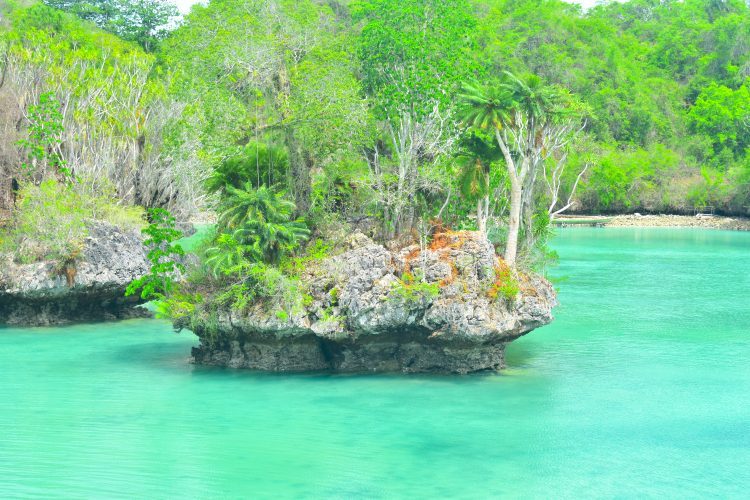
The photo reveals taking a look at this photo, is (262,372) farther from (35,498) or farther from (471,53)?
(471,53)

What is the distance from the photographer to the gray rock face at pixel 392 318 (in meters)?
→ 20.8

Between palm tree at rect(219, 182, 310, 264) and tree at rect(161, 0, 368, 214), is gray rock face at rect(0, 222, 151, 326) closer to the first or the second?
tree at rect(161, 0, 368, 214)

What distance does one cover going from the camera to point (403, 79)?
80.0 feet

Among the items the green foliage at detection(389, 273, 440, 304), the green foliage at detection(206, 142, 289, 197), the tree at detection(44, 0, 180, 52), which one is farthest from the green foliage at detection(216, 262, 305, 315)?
the tree at detection(44, 0, 180, 52)

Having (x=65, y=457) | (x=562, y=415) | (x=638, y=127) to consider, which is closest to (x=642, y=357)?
(x=562, y=415)

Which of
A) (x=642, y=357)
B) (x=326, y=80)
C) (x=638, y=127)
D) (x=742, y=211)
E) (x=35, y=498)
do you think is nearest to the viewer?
(x=35, y=498)

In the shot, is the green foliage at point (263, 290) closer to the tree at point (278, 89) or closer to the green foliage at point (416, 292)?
the green foliage at point (416, 292)

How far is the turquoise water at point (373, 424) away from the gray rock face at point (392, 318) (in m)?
0.68

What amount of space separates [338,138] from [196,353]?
711 centimetres

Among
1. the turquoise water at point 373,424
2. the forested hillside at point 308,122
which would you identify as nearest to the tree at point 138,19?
the forested hillside at point 308,122

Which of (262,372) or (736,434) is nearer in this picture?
(736,434)

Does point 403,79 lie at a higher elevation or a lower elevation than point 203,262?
higher

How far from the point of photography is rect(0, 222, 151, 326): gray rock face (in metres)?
27.0

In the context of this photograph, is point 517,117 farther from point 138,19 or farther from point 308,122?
point 138,19
